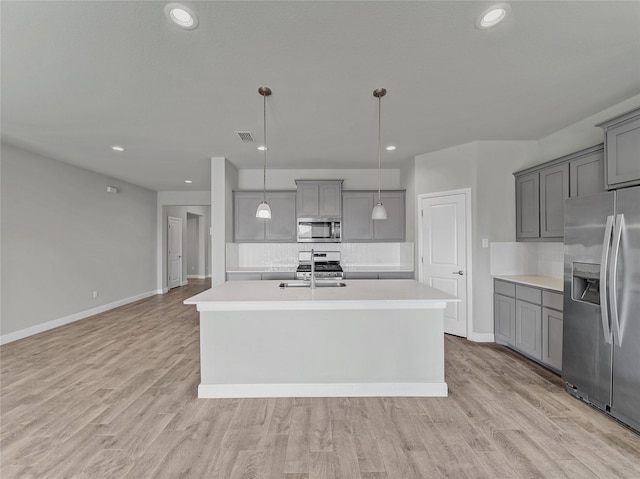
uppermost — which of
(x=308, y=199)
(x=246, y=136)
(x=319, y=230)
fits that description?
(x=246, y=136)

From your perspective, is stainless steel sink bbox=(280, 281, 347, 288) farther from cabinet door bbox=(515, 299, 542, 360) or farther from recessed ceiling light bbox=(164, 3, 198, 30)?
Result: recessed ceiling light bbox=(164, 3, 198, 30)

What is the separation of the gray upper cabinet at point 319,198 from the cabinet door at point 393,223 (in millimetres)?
755

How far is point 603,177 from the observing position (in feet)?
8.74

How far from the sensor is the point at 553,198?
323 centimetres

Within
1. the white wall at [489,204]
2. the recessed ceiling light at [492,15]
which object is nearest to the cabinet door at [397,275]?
the white wall at [489,204]

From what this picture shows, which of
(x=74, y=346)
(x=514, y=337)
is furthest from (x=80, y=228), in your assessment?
(x=514, y=337)

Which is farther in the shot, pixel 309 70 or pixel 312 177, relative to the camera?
pixel 312 177

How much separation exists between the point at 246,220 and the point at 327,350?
3015 millimetres

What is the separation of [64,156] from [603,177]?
6719 mm

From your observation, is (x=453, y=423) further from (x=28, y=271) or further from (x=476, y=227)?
(x=28, y=271)

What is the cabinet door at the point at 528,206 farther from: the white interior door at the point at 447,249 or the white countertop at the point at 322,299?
the white countertop at the point at 322,299

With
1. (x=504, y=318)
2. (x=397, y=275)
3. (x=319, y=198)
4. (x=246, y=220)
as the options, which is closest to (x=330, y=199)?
(x=319, y=198)

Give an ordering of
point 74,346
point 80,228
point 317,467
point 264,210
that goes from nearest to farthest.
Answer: point 317,467, point 264,210, point 74,346, point 80,228

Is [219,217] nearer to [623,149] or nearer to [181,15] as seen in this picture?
[181,15]
